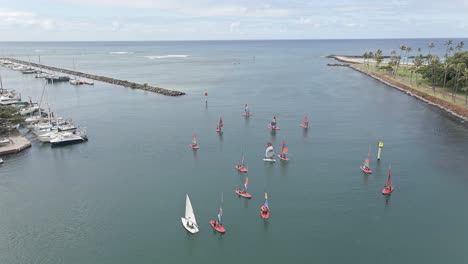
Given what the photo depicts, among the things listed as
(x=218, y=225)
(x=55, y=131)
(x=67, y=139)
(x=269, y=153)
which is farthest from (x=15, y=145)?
(x=218, y=225)

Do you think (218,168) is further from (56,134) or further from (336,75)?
(336,75)

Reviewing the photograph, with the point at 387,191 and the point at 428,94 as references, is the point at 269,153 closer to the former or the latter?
the point at 387,191

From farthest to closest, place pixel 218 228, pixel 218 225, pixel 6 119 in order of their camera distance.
A: pixel 6 119 < pixel 218 225 < pixel 218 228

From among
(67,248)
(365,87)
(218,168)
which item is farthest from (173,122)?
(365,87)

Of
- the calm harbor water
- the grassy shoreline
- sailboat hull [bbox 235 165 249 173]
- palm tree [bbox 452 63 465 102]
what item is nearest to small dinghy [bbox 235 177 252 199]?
the calm harbor water

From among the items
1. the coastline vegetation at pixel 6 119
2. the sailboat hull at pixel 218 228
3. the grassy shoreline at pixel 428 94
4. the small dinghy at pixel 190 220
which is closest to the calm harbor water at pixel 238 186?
the small dinghy at pixel 190 220

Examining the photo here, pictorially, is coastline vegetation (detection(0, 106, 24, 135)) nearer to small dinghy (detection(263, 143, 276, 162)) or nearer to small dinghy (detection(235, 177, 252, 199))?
small dinghy (detection(235, 177, 252, 199))

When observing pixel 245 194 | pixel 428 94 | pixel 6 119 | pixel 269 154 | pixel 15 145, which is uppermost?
pixel 428 94
